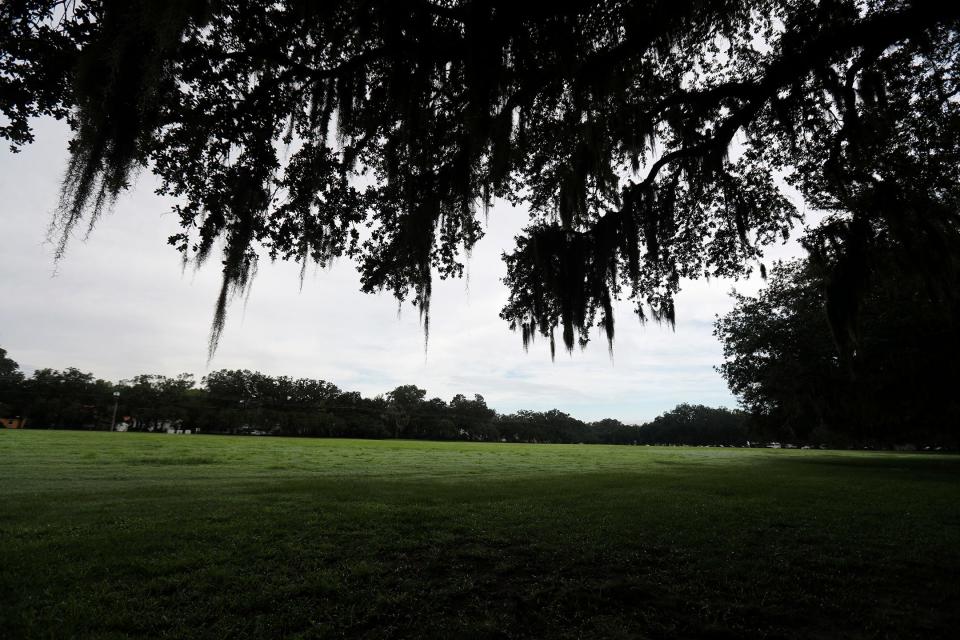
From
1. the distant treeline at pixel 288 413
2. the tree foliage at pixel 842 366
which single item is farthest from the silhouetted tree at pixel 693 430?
the tree foliage at pixel 842 366

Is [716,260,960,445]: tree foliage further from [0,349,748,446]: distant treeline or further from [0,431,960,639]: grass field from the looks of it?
[0,349,748,446]: distant treeline

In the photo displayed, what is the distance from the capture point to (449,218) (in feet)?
18.7

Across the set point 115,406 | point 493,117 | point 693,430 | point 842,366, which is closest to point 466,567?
point 493,117

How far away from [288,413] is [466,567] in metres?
85.2

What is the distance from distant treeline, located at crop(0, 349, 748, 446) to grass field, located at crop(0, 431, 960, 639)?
63721mm

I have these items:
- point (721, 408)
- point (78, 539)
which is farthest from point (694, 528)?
point (721, 408)

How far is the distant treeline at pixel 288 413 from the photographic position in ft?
223

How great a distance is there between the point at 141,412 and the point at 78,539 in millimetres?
88479

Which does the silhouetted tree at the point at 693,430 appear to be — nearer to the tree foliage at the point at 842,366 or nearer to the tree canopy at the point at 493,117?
the tree foliage at the point at 842,366

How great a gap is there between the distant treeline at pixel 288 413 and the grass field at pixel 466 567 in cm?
6372

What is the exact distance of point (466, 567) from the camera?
14.2 ft

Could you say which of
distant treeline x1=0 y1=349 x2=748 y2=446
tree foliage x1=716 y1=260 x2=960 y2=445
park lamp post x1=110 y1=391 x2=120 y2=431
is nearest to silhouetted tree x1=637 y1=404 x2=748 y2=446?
distant treeline x1=0 y1=349 x2=748 y2=446

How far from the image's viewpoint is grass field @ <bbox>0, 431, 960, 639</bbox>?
10.3 feet

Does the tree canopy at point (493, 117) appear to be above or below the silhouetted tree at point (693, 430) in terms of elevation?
above
